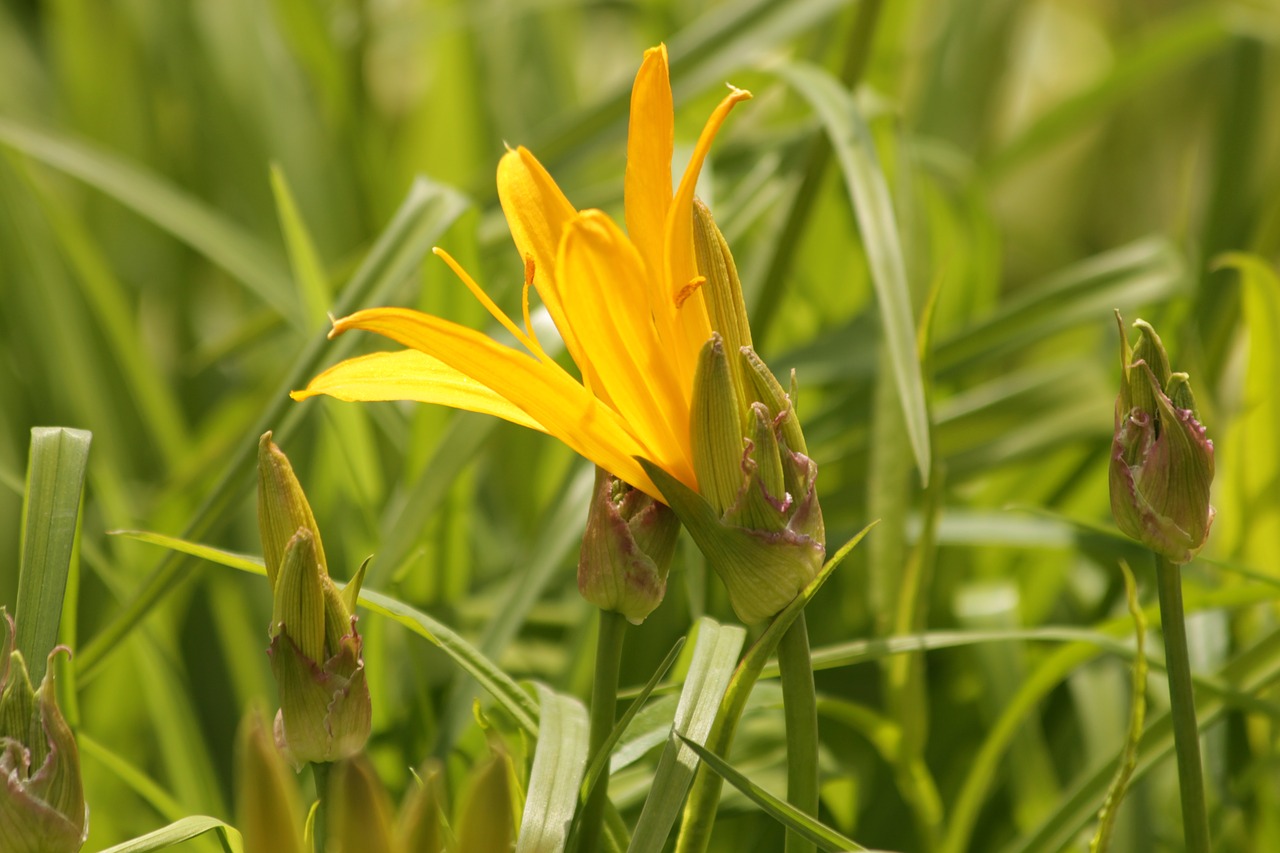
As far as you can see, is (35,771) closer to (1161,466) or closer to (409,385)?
(409,385)

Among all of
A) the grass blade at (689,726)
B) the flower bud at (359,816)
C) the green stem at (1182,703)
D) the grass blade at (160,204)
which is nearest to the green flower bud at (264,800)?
the flower bud at (359,816)

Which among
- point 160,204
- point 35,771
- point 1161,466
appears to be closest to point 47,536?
point 35,771

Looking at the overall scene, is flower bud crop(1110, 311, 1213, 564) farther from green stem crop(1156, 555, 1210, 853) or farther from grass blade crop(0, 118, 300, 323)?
grass blade crop(0, 118, 300, 323)

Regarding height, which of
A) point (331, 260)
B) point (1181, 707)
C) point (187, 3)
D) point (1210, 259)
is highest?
point (1210, 259)

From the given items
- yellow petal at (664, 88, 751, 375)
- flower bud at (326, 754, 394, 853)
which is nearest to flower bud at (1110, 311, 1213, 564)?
yellow petal at (664, 88, 751, 375)

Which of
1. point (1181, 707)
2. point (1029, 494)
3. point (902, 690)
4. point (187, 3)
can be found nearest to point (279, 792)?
point (1181, 707)

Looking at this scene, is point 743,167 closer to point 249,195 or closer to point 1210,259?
point 1210,259
